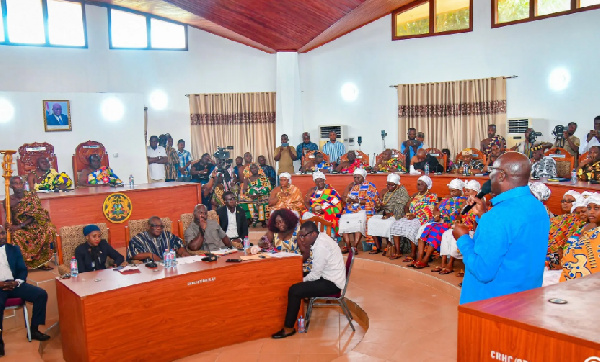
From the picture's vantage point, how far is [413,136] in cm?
1025

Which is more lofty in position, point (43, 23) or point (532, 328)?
point (43, 23)

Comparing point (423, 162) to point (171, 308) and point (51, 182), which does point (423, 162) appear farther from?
point (51, 182)

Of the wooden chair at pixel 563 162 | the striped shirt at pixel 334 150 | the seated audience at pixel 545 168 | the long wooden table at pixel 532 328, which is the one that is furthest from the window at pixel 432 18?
the long wooden table at pixel 532 328

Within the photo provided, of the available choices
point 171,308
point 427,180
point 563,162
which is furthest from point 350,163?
point 171,308

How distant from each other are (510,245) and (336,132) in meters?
9.66

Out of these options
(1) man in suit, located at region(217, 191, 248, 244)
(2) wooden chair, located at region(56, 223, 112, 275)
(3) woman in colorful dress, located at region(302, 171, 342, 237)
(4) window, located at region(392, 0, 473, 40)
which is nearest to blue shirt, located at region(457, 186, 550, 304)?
(2) wooden chair, located at region(56, 223, 112, 275)

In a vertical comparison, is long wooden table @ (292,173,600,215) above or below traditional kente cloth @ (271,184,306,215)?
above

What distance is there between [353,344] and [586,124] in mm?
6860

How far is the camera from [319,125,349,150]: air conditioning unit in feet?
39.3

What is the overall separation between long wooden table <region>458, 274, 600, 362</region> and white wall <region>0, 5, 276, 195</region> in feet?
34.3

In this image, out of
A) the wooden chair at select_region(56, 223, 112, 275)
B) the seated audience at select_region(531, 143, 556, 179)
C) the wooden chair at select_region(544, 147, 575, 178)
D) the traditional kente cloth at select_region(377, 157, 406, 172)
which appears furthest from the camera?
Result: the traditional kente cloth at select_region(377, 157, 406, 172)

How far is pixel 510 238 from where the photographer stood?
2.46 metres

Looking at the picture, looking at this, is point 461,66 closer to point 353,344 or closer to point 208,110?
point 208,110

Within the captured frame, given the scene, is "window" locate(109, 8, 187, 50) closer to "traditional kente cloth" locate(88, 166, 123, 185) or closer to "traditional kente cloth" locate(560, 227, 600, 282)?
"traditional kente cloth" locate(88, 166, 123, 185)
